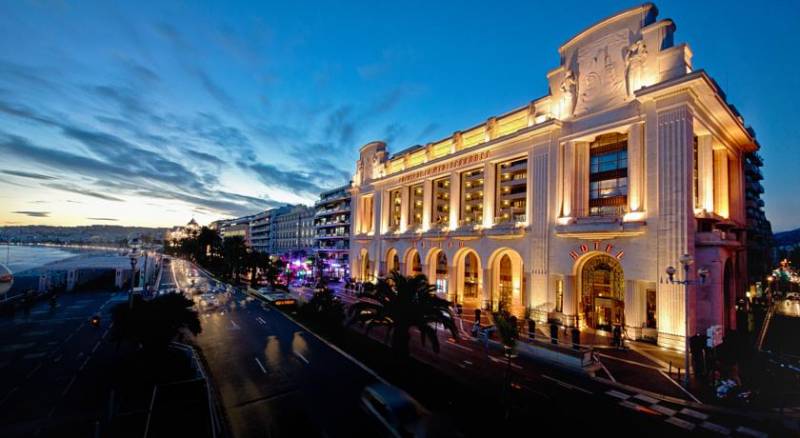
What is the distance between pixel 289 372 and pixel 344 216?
61697 mm

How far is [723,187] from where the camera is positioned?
3312 cm

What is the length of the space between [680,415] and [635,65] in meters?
25.8

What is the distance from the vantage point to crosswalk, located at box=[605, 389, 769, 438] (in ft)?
42.9

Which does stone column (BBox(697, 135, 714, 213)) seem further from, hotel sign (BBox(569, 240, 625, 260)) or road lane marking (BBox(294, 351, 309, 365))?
road lane marking (BBox(294, 351, 309, 365))

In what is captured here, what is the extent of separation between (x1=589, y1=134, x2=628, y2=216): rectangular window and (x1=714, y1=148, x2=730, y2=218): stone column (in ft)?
35.4

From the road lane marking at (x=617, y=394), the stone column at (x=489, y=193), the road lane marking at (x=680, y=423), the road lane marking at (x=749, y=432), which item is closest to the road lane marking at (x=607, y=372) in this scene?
the road lane marking at (x=617, y=394)

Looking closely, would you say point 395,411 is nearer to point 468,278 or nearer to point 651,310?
point 651,310

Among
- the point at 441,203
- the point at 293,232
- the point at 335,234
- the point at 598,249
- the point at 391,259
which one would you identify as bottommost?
the point at 391,259

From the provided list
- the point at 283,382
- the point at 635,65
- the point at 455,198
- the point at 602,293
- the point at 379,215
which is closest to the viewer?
the point at 283,382

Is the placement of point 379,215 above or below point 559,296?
above

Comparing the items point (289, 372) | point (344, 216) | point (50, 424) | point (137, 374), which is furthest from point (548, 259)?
point (344, 216)

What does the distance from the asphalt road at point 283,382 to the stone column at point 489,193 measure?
22549mm

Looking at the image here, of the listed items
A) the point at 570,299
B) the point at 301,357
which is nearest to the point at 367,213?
the point at 570,299

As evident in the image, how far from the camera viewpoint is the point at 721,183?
109 ft
